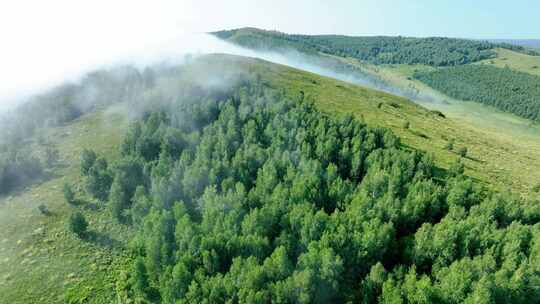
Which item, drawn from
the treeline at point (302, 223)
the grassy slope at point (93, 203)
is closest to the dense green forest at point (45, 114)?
the grassy slope at point (93, 203)

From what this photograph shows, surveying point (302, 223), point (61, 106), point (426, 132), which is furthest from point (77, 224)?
point (426, 132)

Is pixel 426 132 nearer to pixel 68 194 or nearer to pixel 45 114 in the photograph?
pixel 68 194

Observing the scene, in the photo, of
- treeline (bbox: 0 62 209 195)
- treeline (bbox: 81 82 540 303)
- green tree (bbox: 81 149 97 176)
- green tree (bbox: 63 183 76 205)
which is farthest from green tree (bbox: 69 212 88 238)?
treeline (bbox: 0 62 209 195)

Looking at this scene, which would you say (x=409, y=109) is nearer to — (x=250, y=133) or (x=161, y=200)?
(x=250, y=133)

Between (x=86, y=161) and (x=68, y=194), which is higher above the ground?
(x=86, y=161)

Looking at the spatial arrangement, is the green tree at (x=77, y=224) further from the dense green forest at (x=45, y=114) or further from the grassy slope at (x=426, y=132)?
the grassy slope at (x=426, y=132)

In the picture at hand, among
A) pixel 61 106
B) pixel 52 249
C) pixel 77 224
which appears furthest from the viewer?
pixel 61 106
